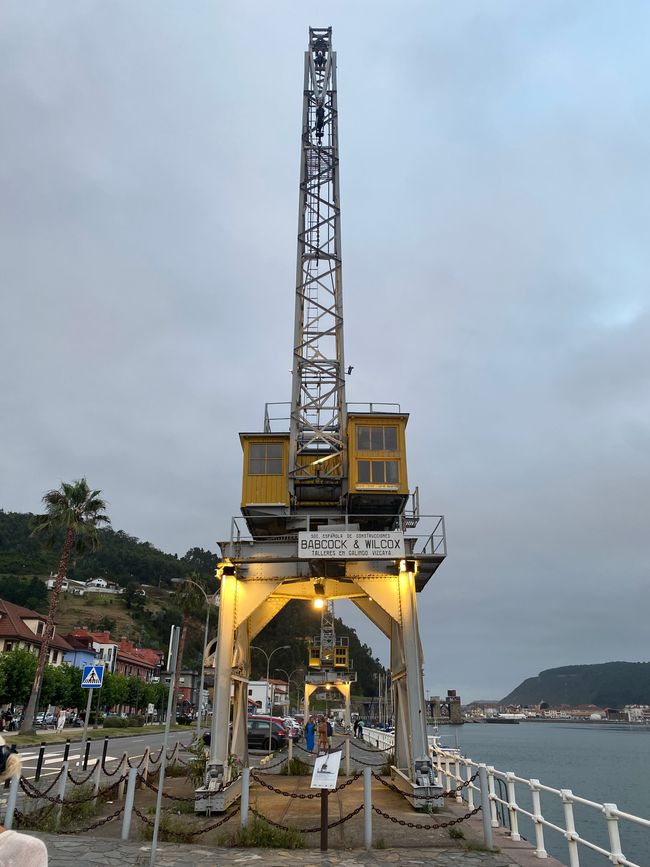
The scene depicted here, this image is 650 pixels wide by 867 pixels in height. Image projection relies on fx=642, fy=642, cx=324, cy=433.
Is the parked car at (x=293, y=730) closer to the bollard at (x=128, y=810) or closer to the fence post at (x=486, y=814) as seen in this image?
the bollard at (x=128, y=810)

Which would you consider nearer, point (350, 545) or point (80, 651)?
point (350, 545)

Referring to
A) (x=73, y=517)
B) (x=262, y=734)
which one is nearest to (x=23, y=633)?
(x=73, y=517)

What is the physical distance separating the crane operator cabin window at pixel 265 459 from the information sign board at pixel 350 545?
4332mm

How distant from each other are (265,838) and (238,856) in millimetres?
911

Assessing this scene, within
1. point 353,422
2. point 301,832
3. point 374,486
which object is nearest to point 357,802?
point 301,832

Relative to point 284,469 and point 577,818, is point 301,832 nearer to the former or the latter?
point 284,469

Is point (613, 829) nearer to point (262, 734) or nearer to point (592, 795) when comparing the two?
point (262, 734)

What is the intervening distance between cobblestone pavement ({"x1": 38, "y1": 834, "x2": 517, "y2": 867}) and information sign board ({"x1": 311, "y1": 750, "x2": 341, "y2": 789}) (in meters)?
1.09

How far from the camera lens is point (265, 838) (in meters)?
11.4

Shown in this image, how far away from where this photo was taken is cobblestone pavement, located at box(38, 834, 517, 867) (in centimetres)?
1000

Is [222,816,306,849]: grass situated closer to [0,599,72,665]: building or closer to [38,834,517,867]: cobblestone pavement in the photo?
[38,834,517,867]: cobblestone pavement

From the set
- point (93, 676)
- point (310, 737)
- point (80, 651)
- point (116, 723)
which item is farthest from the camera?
point (80, 651)

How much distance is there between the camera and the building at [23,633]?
62.2 meters

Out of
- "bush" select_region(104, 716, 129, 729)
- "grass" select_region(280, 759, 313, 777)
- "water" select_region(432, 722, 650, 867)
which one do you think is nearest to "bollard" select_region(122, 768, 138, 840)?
"grass" select_region(280, 759, 313, 777)
